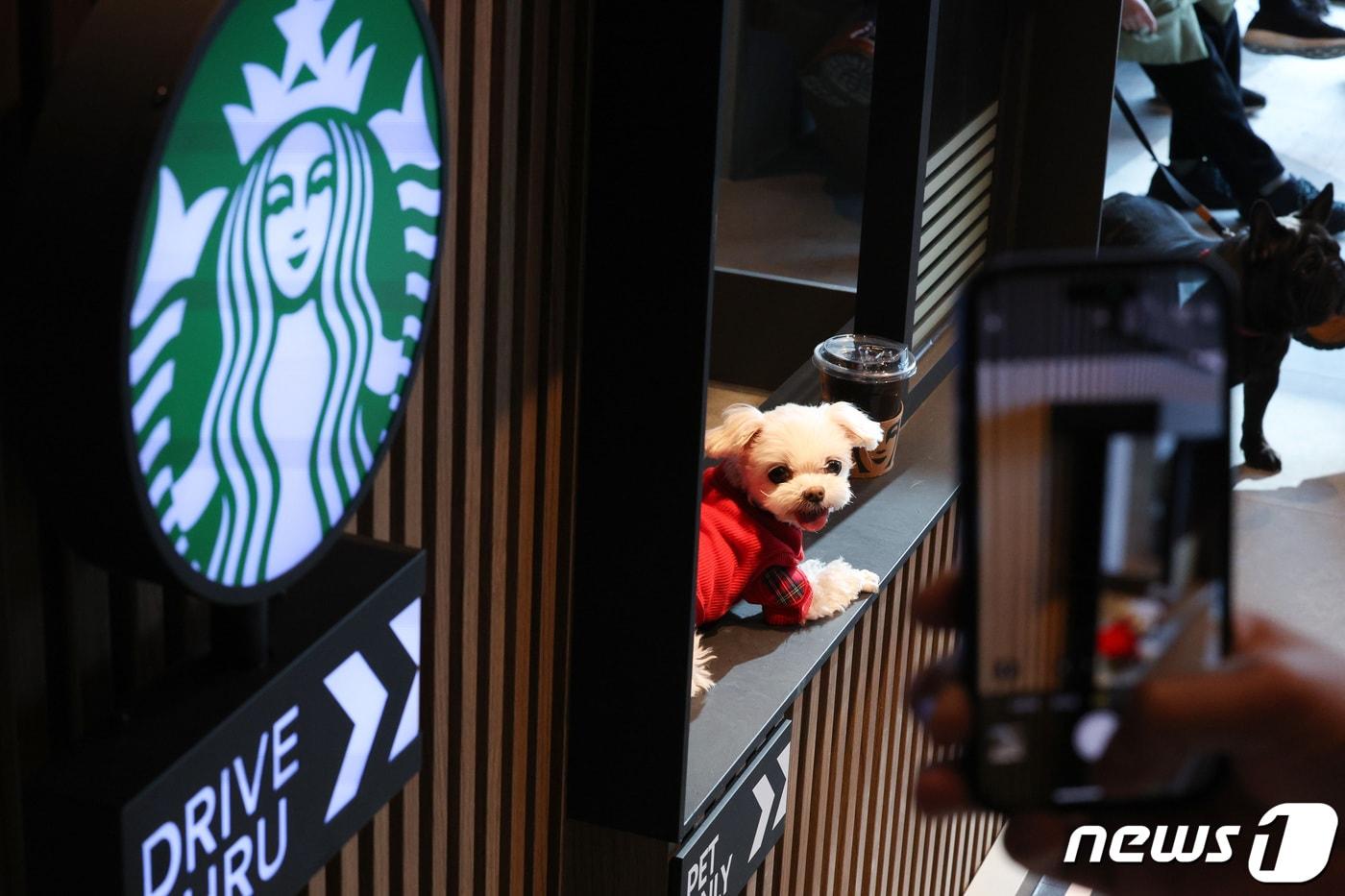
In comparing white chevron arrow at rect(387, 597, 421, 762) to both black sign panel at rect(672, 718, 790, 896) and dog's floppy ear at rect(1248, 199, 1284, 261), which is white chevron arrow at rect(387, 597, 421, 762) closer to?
black sign panel at rect(672, 718, 790, 896)

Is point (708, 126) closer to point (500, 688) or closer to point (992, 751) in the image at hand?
point (500, 688)

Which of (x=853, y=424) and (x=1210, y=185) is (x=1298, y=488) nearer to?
(x=1210, y=185)

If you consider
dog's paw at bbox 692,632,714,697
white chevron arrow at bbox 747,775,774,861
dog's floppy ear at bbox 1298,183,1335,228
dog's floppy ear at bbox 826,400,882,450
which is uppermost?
dog's floppy ear at bbox 1298,183,1335,228

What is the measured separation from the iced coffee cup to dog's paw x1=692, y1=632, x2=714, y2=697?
65 centimetres

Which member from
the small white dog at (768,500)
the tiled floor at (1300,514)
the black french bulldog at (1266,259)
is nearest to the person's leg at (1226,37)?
the tiled floor at (1300,514)

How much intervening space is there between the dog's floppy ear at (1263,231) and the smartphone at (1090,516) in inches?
110

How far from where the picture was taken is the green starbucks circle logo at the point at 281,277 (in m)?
0.82

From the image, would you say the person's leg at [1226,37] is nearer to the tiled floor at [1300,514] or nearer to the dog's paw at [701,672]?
the tiled floor at [1300,514]

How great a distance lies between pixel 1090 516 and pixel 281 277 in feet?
1.58

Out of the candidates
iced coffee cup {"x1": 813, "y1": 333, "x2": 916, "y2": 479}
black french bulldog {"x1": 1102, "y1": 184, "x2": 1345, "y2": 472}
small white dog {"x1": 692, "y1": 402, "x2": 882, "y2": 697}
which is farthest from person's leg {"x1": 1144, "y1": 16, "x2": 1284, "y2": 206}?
small white dog {"x1": 692, "y1": 402, "x2": 882, "y2": 697}

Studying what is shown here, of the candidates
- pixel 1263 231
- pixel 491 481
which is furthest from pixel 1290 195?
pixel 491 481

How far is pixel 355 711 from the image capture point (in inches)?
42.1

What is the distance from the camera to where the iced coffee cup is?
9.07 feet

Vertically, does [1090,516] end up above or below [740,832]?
above
